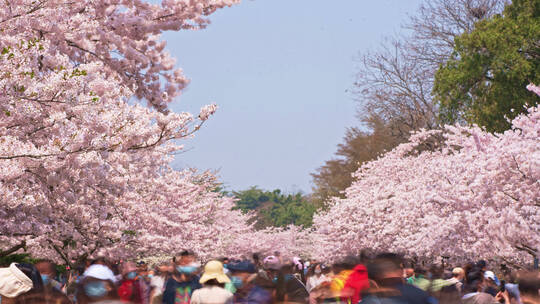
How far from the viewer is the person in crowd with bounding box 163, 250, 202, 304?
10.5 meters

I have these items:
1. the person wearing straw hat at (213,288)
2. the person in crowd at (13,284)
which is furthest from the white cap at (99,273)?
the person wearing straw hat at (213,288)

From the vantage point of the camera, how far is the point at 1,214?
16516 millimetres

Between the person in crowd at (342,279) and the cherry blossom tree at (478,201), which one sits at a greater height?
the cherry blossom tree at (478,201)

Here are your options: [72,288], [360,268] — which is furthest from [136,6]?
[360,268]

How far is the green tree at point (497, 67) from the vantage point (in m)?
30.0

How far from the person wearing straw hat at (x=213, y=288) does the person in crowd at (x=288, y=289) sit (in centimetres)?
146

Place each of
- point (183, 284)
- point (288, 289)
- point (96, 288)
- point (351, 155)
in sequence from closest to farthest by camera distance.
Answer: point (96, 288), point (288, 289), point (183, 284), point (351, 155)

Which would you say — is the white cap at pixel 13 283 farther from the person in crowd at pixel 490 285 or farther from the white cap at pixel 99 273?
the person in crowd at pixel 490 285

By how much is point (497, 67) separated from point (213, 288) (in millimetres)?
24871

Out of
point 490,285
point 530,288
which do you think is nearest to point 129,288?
point 530,288

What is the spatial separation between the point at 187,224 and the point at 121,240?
35.0ft

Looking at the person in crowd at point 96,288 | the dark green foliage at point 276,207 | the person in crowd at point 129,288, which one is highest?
the dark green foliage at point 276,207

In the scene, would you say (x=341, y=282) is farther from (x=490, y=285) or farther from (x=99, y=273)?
(x=490, y=285)

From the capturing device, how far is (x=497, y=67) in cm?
3044
